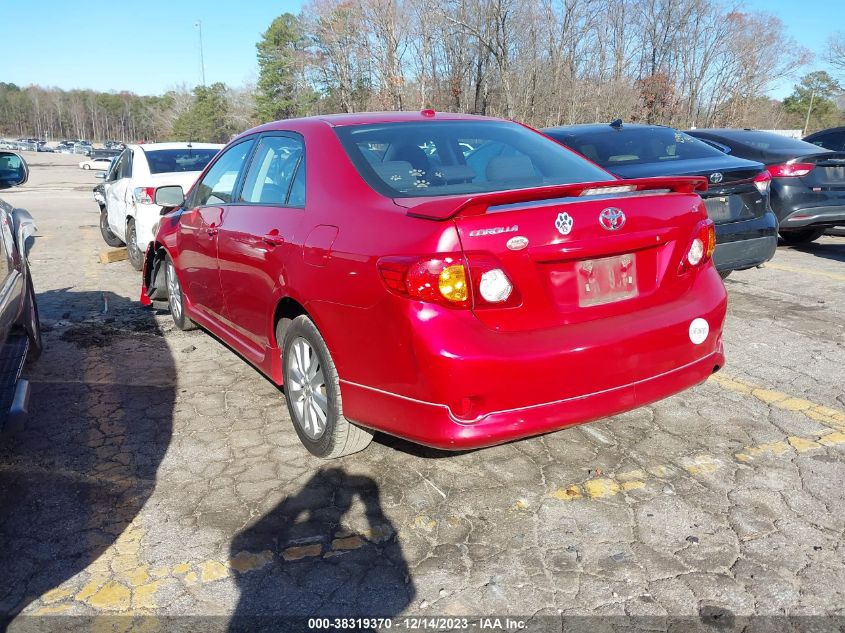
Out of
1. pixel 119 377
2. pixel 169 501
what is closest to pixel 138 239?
pixel 119 377

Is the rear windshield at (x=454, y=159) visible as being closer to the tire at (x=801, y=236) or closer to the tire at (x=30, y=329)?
the tire at (x=30, y=329)

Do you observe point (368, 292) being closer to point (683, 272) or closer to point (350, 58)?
point (683, 272)

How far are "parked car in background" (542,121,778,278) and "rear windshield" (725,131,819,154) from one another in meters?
2.47

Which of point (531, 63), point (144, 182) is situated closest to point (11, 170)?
point (144, 182)

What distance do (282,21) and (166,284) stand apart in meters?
67.2

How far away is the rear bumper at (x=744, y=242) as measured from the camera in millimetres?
5973

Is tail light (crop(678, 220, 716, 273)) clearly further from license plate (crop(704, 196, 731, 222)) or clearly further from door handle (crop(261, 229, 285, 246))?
license plate (crop(704, 196, 731, 222))

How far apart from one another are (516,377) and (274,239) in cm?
156

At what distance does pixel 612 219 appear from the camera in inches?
113

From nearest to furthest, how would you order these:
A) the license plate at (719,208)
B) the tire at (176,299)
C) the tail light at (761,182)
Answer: the tire at (176,299) < the license plate at (719,208) < the tail light at (761,182)

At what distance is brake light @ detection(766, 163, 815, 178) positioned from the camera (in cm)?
853

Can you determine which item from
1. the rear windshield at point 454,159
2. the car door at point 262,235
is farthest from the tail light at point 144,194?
the rear windshield at point 454,159

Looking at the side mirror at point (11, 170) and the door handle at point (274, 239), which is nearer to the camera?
the door handle at point (274, 239)

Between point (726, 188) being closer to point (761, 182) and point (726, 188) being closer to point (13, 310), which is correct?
point (761, 182)
